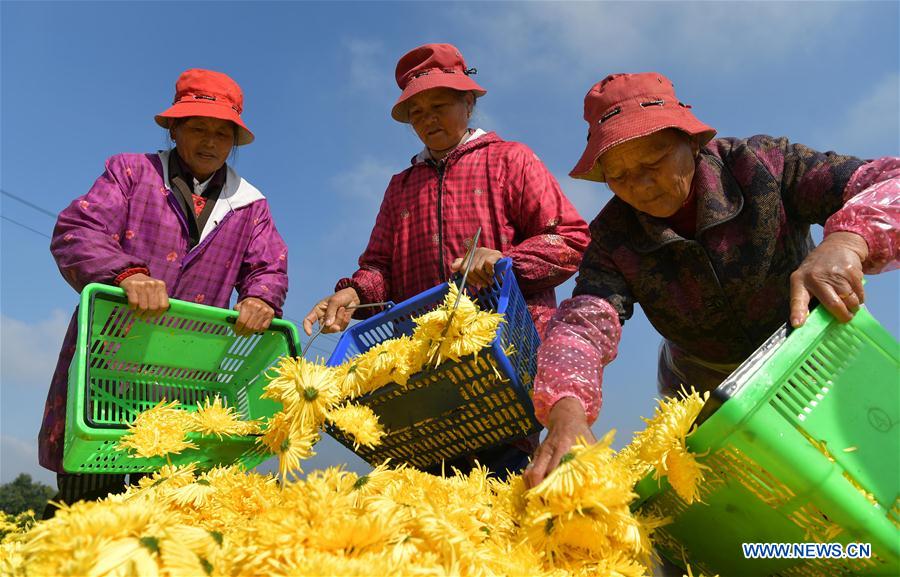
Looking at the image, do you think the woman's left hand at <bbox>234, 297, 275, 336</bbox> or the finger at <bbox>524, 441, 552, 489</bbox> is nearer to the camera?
the finger at <bbox>524, 441, 552, 489</bbox>

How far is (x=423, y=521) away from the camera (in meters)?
1.19

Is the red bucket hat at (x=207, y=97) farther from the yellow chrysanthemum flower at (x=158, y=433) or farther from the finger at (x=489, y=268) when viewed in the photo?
the finger at (x=489, y=268)

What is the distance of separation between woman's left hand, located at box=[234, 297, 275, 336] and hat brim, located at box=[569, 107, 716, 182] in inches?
58.7

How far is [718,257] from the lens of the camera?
7.57ft

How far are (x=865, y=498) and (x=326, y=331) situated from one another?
81.7 inches

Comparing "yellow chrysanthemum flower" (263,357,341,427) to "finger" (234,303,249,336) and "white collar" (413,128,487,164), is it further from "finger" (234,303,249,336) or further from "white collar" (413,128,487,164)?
"white collar" (413,128,487,164)

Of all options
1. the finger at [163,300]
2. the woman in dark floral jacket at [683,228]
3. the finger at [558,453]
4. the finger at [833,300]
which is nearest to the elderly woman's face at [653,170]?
the woman in dark floral jacket at [683,228]

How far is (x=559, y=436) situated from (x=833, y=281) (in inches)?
30.4

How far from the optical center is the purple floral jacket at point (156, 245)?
273cm

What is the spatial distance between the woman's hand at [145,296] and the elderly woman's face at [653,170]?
173cm

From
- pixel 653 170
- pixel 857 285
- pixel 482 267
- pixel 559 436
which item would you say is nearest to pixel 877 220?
pixel 857 285

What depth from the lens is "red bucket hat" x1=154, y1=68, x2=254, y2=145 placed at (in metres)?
3.11

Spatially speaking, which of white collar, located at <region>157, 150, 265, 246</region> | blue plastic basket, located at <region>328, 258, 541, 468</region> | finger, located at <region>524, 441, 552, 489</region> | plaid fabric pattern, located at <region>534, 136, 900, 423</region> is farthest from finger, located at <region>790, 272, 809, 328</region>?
white collar, located at <region>157, 150, 265, 246</region>

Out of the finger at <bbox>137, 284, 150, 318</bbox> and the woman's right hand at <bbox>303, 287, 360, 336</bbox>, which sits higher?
the woman's right hand at <bbox>303, 287, 360, 336</bbox>
